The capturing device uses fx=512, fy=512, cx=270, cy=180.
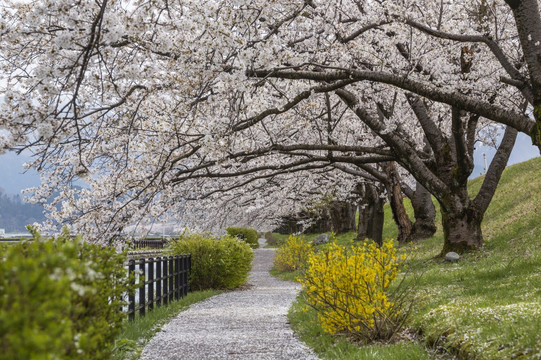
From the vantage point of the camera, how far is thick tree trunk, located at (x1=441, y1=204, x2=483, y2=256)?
13.3m

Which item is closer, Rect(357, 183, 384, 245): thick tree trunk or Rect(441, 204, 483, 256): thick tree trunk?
Rect(441, 204, 483, 256): thick tree trunk

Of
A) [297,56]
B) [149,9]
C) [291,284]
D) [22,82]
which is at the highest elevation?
[149,9]

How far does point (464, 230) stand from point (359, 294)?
785 cm

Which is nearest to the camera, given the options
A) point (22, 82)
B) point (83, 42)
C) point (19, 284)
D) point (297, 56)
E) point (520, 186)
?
point (19, 284)

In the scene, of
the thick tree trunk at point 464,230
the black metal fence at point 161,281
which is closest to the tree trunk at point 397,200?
the thick tree trunk at point 464,230

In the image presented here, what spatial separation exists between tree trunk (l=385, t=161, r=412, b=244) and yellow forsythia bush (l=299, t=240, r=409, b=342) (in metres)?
11.1

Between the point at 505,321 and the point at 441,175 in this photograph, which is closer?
the point at 505,321

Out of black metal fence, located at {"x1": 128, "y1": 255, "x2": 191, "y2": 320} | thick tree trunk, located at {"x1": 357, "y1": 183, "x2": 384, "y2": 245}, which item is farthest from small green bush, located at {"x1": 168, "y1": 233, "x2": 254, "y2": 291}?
thick tree trunk, located at {"x1": 357, "y1": 183, "x2": 384, "y2": 245}

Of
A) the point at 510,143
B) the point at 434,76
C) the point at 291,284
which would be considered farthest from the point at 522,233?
the point at 291,284

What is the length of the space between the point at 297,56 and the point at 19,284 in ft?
19.4

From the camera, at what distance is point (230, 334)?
7.96 m

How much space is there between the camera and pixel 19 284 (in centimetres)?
199

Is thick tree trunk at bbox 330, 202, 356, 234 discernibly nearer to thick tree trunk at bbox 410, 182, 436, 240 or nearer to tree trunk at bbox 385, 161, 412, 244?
tree trunk at bbox 385, 161, 412, 244

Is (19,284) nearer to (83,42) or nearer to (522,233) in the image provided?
(83,42)
